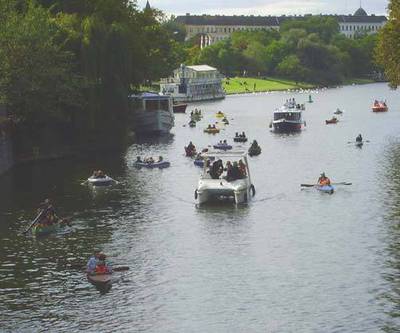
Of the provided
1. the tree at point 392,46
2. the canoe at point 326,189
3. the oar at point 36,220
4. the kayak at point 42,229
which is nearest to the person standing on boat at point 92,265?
the kayak at point 42,229

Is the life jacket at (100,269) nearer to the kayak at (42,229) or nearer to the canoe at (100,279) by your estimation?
the canoe at (100,279)

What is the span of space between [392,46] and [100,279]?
78674mm

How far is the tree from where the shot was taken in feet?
376

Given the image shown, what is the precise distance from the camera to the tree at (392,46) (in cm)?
11450

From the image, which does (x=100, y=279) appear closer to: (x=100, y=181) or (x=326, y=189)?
(x=326, y=189)

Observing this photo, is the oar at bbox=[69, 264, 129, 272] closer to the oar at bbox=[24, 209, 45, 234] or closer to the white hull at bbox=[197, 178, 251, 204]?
the oar at bbox=[24, 209, 45, 234]

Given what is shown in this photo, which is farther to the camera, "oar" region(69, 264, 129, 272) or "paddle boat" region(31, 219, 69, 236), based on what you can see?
"paddle boat" region(31, 219, 69, 236)

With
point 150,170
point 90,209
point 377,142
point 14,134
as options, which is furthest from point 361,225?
point 377,142

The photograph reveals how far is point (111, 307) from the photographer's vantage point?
41375mm

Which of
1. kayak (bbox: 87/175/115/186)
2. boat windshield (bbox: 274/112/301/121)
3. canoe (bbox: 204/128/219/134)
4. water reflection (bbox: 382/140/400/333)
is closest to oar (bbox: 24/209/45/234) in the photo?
kayak (bbox: 87/175/115/186)

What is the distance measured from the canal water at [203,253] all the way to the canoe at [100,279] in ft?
1.43

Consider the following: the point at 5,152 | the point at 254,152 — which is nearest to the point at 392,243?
the point at 5,152

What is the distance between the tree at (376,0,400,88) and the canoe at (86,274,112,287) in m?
77.2

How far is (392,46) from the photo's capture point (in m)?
115
